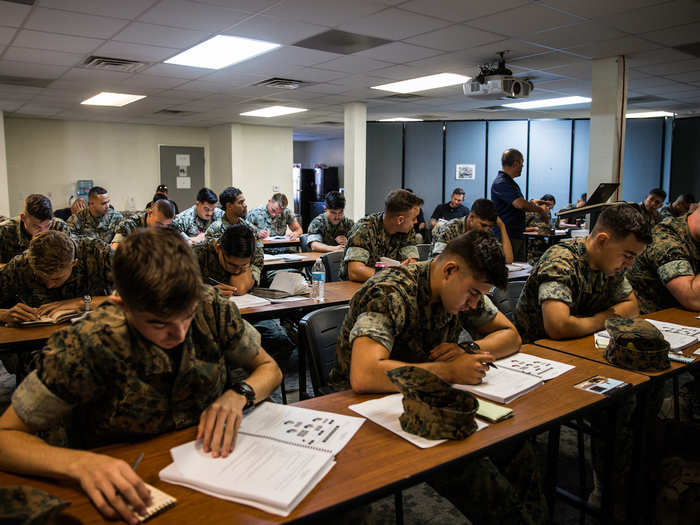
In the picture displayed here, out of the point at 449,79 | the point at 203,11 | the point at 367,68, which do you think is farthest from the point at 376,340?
the point at 449,79

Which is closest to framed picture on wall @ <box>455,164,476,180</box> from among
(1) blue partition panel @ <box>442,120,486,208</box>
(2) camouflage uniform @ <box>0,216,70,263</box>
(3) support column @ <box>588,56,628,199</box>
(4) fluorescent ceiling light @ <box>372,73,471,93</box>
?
(1) blue partition panel @ <box>442,120,486,208</box>

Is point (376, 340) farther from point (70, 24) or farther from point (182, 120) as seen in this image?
point (182, 120)

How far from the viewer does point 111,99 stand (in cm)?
852

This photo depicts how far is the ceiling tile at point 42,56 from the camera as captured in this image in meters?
5.39

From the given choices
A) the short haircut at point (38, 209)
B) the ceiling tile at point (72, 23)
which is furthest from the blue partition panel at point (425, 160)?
the short haircut at point (38, 209)

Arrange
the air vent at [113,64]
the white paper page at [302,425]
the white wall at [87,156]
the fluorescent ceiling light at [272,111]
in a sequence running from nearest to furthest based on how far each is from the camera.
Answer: the white paper page at [302,425], the air vent at [113,64], the fluorescent ceiling light at [272,111], the white wall at [87,156]

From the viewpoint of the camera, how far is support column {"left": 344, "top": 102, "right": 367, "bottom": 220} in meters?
8.82

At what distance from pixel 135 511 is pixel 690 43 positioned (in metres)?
Result: 6.25

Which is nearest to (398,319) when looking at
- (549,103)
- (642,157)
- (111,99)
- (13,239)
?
(13,239)

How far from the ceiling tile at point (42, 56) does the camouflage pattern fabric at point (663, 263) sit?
18.0 ft

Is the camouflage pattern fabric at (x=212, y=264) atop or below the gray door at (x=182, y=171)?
below

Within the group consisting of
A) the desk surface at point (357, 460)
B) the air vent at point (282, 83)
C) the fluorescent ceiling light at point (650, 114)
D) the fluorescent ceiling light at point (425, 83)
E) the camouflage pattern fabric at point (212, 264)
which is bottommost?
the desk surface at point (357, 460)

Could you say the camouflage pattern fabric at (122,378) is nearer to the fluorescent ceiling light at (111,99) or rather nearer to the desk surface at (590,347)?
the desk surface at (590,347)

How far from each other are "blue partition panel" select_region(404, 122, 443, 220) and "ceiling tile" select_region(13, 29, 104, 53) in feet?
21.8
